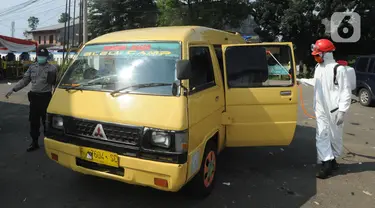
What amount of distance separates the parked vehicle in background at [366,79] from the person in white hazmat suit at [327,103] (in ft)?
24.5

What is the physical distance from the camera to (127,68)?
12.2 ft

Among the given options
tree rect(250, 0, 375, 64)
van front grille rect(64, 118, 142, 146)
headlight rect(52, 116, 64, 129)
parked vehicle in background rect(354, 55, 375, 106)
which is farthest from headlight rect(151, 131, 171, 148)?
tree rect(250, 0, 375, 64)

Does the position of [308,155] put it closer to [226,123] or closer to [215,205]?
[226,123]

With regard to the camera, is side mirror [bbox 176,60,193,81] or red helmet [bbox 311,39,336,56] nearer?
side mirror [bbox 176,60,193,81]

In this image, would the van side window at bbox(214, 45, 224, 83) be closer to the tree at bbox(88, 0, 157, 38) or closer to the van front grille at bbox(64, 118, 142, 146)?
the van front grille at bbox(64, 118, 142, 146)

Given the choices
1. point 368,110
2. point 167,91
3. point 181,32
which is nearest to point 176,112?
point 167,91

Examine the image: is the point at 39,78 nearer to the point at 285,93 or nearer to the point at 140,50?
the point at 140,50

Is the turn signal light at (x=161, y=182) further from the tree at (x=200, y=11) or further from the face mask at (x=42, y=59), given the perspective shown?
the tree at (x=200, y=11)

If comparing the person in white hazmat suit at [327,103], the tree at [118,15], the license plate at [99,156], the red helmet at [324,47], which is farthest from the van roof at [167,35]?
the tree at [118,15]

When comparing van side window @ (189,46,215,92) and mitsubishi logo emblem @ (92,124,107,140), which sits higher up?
van side window @ (189,46,215,92)

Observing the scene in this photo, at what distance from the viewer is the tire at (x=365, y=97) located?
11.2 m

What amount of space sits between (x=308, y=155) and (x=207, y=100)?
9.28ft

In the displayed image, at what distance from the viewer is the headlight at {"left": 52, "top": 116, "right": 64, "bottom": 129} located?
3.64m

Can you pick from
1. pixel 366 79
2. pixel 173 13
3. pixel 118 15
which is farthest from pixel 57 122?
pixel 118 15
